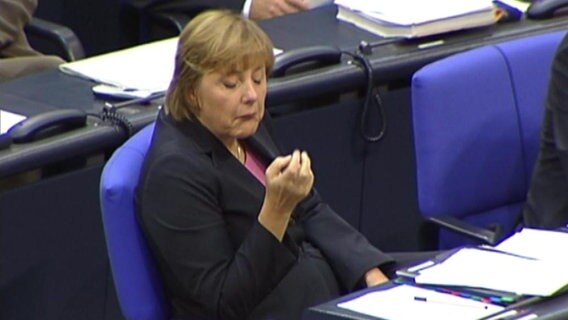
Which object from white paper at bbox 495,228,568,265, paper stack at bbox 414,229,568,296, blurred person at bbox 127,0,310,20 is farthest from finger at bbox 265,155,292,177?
blurred person at bbox 127,0,310,20

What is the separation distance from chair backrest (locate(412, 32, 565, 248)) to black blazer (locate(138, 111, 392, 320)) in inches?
20.6

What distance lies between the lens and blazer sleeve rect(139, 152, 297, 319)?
329cm

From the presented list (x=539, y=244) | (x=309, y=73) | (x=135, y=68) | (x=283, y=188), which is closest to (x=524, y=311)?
(x=539, y=244)

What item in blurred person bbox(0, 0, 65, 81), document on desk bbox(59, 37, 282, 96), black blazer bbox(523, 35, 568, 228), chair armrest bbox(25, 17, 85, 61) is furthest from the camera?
chair armrest bbox(25, 17, 85, 61)

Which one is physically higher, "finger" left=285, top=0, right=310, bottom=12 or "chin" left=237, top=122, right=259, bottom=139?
"chin" left=237, top=122, right=259, bottom=139

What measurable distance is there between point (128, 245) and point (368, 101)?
3.84 ft

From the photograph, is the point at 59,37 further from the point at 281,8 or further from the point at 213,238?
the point at 213,238

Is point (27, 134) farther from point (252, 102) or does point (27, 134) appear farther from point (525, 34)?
point (525, 34)

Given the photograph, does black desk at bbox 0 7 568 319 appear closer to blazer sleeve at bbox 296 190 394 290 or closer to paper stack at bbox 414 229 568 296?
blazer sleeve at bbox 296 190 394 290

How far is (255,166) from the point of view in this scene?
3.60m

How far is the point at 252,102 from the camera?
3.41 metres

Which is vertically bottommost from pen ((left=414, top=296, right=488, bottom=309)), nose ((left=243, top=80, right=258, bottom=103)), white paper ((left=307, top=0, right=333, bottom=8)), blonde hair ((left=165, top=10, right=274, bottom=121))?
white paper ((left=307, top=0, right=333, bottom=8))

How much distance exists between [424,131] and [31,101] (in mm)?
982

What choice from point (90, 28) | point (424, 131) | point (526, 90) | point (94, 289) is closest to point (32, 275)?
point (94, 289)
